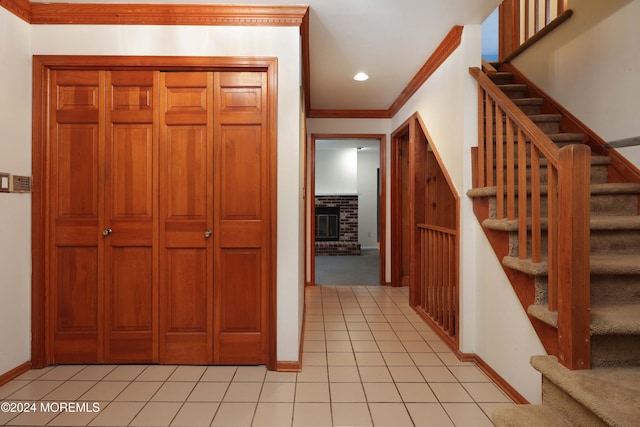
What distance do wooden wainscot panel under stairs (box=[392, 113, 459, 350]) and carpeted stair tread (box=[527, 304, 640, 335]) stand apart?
3.28 ft

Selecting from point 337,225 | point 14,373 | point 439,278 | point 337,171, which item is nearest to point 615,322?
point 439,278

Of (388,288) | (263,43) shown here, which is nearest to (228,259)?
(263,43)

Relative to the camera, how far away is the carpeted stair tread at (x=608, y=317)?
1414 millimetres

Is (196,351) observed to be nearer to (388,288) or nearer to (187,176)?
(187,176)

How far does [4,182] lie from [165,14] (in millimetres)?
1432

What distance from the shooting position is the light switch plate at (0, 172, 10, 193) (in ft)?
6.71

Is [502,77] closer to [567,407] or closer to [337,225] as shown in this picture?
[567,407]

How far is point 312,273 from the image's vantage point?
4.71m

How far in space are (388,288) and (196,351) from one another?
9.29ft

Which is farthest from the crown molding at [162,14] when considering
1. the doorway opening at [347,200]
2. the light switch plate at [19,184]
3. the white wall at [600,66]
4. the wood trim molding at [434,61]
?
the doorway opening at [347,200]

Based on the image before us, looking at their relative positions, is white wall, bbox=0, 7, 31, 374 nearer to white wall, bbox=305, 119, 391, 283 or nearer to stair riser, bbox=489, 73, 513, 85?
white wall, bbox=305, 119, 391, 283

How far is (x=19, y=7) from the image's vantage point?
2152 millimetres

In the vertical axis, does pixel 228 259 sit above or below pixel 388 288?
above

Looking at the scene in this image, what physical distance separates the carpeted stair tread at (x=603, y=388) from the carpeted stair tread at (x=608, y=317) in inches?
6.2
